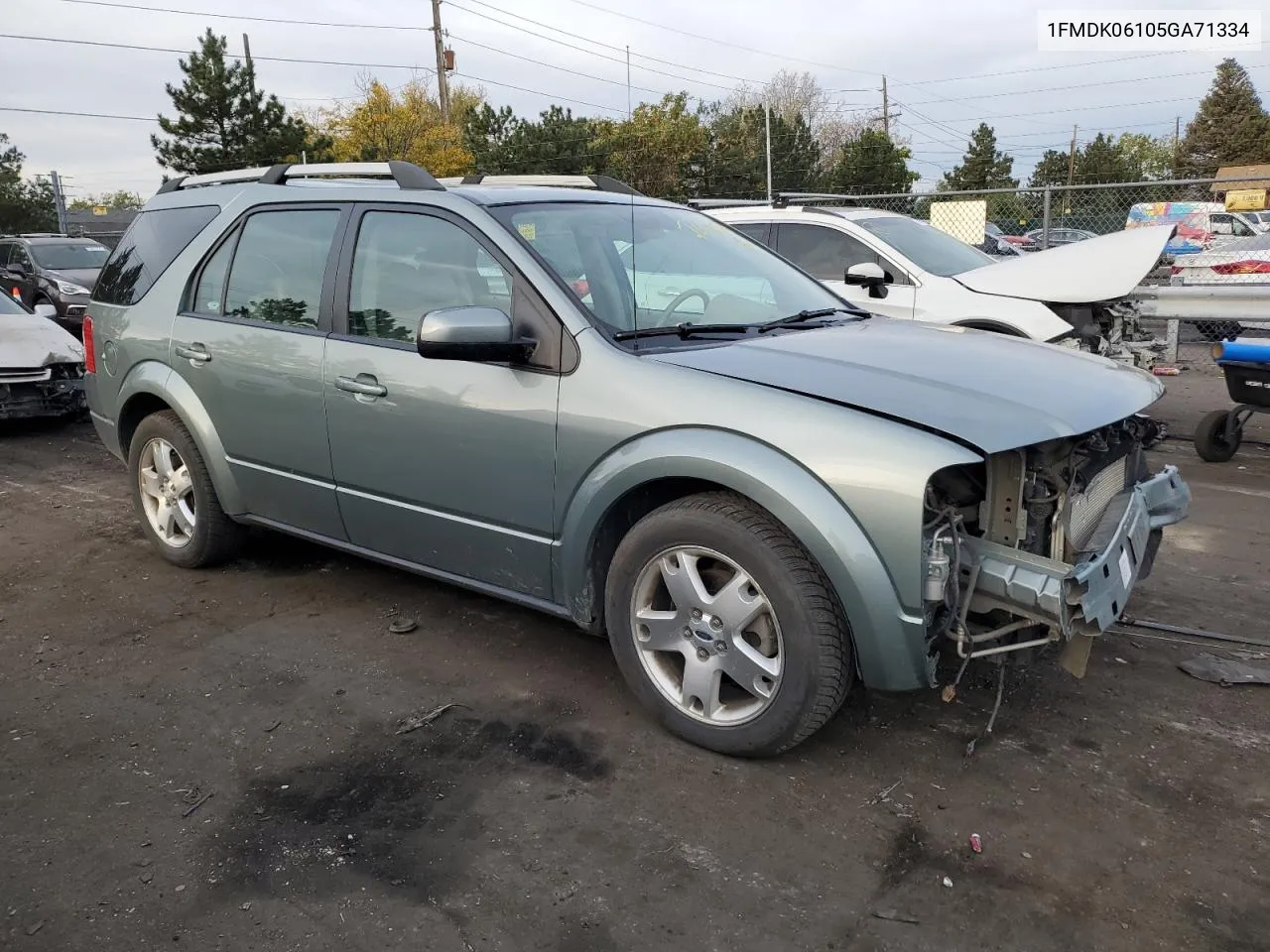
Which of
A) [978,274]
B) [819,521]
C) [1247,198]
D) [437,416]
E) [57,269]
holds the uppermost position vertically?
[1247,198]

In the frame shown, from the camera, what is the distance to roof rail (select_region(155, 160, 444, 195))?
400 centimetres

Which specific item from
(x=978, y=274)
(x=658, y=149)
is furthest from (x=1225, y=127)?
(x=978, y=274)

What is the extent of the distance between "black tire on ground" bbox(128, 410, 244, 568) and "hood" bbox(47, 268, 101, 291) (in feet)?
38.1

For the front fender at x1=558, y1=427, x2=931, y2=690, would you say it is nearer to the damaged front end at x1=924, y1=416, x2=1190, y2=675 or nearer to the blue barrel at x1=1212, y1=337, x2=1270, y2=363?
the damaged front end at x1=924, y1=416, x2=1190, y2=675

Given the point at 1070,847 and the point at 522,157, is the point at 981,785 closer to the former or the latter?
the point at 1070,847

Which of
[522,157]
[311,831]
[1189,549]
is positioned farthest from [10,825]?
[522,157]

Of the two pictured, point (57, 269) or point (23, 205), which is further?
point (23, 205)

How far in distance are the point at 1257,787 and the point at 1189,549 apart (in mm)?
2522

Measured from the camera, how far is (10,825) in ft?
9.55

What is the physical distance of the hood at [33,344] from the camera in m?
8.73

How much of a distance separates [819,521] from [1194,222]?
2303cm

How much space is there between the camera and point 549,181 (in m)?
4.48

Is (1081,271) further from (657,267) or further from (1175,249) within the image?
(1175,249)

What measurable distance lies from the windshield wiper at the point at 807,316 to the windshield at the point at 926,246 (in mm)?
4077
